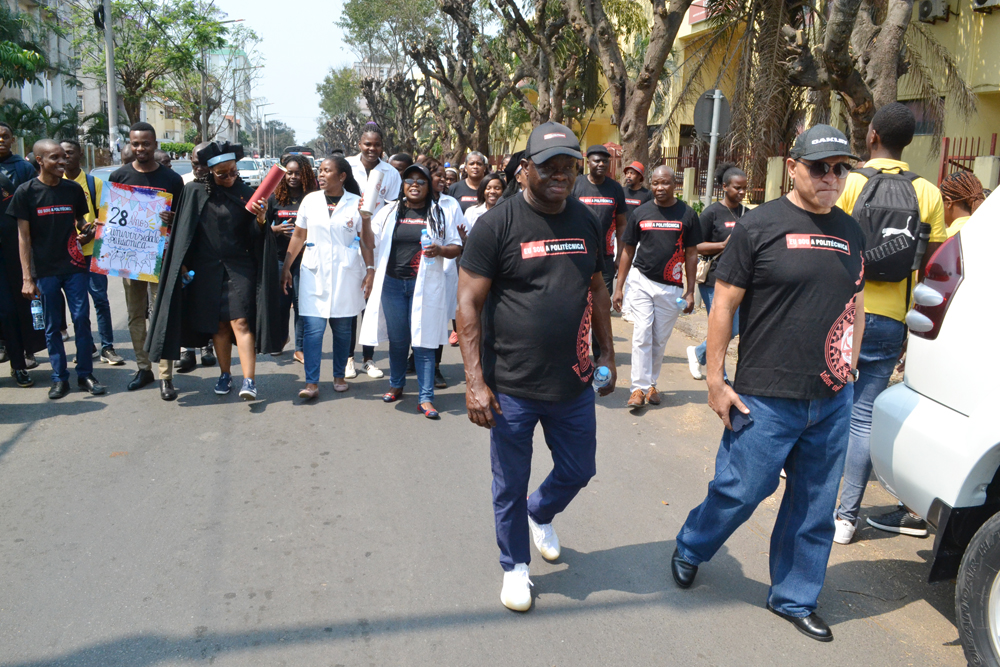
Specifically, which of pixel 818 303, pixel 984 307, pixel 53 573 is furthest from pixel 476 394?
pixel 53 573

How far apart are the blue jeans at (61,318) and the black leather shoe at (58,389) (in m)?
0.03

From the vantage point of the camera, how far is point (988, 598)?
286 cm

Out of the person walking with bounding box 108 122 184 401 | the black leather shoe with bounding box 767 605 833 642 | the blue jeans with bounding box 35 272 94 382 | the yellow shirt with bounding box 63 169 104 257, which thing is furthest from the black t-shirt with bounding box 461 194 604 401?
the yellow shirt with bounding box 63 169 104 257

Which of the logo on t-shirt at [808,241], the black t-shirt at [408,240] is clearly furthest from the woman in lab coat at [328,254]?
the logo on t-shirt at [808,241]

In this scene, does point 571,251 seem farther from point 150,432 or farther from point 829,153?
point 150,432

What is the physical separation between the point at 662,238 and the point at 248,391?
3525 mm

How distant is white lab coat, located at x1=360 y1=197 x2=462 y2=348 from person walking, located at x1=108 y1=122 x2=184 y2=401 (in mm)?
1790

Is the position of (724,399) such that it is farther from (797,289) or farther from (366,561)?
(366,561)

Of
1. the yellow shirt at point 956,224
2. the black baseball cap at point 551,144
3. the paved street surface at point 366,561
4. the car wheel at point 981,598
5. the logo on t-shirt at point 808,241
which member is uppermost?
the black baseball cap at point 551,144

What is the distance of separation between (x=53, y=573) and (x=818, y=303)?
3578 millimetres

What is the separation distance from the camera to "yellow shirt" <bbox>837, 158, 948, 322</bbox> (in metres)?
4.04

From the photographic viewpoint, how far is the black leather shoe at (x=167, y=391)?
6.61 metres

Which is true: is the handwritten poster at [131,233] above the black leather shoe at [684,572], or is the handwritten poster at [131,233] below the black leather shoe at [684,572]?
→ above

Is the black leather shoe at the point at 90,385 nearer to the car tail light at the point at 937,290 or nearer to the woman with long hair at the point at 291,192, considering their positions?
the woman with long hair at the point at 291,192
